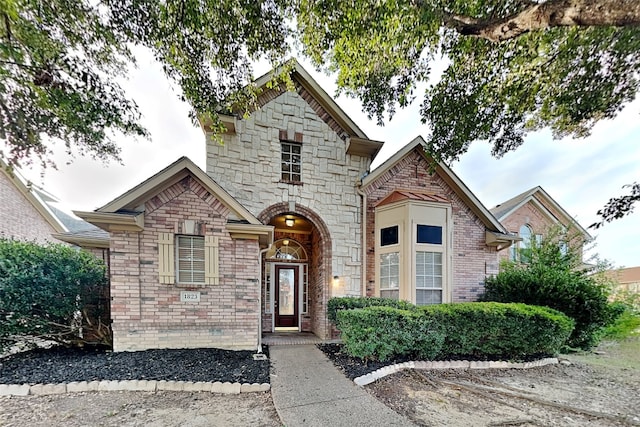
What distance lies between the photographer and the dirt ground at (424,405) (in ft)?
11.9

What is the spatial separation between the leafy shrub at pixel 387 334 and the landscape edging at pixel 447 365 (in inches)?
8.4

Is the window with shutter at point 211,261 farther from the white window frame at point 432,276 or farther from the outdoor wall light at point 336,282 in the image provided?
the white window frame at point 432,276

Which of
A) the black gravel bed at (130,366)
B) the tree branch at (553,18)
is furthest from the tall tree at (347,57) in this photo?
the black gravel bed at (130,366)

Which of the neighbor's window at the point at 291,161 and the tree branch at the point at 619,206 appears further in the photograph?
the neighbor's window at the point at 291,161

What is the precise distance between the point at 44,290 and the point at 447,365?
29.1 feet

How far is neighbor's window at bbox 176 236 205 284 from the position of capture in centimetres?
643

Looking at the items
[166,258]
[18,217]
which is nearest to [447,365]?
[166,258]

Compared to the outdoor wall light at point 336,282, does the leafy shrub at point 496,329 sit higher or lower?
lower

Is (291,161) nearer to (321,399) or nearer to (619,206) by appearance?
(321,399)

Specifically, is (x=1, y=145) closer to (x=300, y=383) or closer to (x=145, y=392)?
(x=145, y=392)

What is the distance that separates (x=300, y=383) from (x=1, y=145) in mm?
6793

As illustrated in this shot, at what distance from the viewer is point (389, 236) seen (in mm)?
8742

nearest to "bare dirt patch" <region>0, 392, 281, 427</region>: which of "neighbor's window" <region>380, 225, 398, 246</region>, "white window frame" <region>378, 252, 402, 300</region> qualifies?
"white window frame" <region>378, 252, 402, 300</region>

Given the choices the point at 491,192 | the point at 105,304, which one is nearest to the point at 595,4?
the point at 105,304
